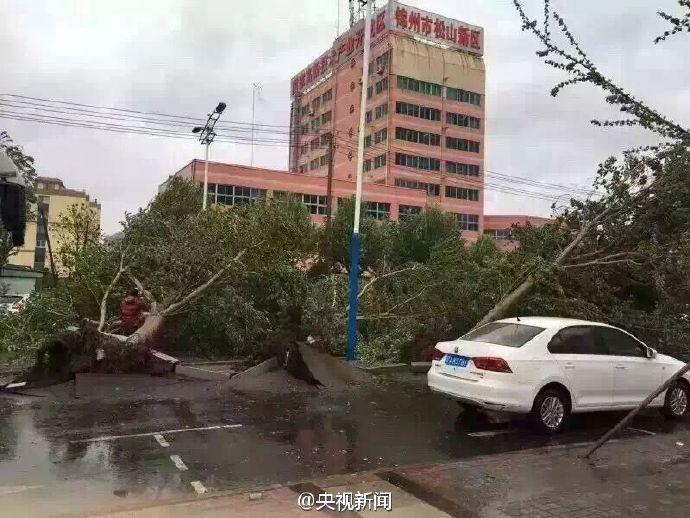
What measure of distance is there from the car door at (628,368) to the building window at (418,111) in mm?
71096

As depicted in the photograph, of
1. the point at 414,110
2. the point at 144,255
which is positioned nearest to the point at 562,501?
the point at 144,255

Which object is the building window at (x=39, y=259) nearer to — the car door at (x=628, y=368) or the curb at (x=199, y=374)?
the curb at (x=199, y=374)

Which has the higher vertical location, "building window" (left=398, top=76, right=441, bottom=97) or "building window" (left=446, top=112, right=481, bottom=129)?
"building window" (left=398, top=76, right=441, bottom=97)

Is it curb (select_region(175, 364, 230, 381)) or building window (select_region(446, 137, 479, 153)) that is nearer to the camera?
curb (select_region(175, 364, 230, 381))

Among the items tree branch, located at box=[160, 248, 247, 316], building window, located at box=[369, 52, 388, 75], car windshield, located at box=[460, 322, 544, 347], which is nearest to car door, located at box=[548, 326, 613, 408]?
car windshield, located at box=[460, 322, 544, 347]

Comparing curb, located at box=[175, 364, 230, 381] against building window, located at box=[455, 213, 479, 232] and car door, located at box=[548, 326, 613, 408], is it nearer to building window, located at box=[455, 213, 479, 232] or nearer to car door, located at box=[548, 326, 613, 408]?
car door, located at box=[548, 326, 613, 408]

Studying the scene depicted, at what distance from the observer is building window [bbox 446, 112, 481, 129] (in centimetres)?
8038

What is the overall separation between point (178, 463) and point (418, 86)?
77.9 m

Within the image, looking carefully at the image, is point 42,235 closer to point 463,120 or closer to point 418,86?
point 418,86

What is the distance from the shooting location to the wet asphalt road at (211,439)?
5.46 metres

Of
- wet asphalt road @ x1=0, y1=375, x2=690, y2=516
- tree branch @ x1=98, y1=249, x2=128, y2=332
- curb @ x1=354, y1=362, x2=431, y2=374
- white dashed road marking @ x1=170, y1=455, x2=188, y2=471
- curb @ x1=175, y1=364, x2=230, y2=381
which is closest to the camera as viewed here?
wet asphalt road @ x1=0, y1=375, x2=690, y2=516

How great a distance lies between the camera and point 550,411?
787cm

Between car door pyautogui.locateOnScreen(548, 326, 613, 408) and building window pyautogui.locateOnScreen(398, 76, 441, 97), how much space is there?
7321 cm

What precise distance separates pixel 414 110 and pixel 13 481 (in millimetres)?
76762
